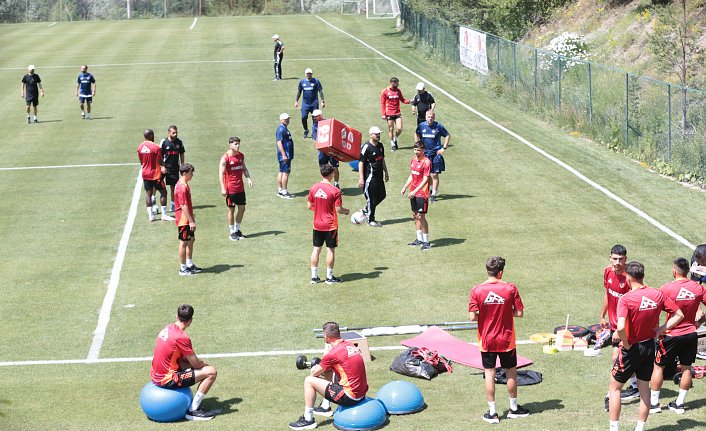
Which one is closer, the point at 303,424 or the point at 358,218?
the point at 303,424

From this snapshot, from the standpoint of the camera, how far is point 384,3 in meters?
73.1

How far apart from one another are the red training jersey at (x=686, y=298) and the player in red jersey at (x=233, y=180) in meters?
11.7

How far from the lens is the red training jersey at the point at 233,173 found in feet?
73.3

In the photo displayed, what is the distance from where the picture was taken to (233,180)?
893 inches

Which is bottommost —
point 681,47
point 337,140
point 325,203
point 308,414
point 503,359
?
point 308,414

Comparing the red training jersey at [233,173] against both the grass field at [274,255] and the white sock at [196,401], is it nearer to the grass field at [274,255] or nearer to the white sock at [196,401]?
the grass field at [274,255]

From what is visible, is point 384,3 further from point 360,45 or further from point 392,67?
Answer: point 392,67

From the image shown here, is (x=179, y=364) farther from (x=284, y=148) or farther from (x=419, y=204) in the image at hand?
(x=284, y=148)

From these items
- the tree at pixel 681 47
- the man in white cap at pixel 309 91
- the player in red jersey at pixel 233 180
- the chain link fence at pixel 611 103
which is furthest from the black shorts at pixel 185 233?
the tree at pixel 681 47

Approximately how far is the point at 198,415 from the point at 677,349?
6276 millimetres

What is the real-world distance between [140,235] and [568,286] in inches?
405

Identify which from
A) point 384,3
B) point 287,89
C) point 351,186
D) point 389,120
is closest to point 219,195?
point 351,186

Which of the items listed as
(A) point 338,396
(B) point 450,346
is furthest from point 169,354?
(B) point 450,346

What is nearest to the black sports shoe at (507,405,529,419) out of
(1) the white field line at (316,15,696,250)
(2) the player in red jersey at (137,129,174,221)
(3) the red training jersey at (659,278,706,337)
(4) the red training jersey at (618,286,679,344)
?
(4) the red training jersey at (618,286,679,344)
